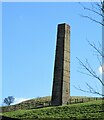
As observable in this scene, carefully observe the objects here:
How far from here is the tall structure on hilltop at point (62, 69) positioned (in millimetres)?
48188

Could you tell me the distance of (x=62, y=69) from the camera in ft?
158

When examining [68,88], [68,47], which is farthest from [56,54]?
[68,88]

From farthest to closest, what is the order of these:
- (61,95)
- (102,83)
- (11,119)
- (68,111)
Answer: (61,95)
(68,111)
(11,119)
(102,83)

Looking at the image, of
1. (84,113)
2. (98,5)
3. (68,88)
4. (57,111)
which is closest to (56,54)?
(68,88)

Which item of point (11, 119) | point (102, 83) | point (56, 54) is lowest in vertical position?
point (11, 119)

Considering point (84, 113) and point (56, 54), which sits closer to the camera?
point (84, 113)

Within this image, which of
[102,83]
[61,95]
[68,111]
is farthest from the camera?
[61,95]

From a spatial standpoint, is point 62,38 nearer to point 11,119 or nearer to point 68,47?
point 68,47

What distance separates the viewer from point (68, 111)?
40781mm

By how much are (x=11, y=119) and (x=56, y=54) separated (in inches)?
619

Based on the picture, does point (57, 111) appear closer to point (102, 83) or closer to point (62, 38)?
point (62, 38)

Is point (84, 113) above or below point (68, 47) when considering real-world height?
below

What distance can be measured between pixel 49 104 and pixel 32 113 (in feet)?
31.7

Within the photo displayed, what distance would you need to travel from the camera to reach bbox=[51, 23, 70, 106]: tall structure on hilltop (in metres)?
48.2
